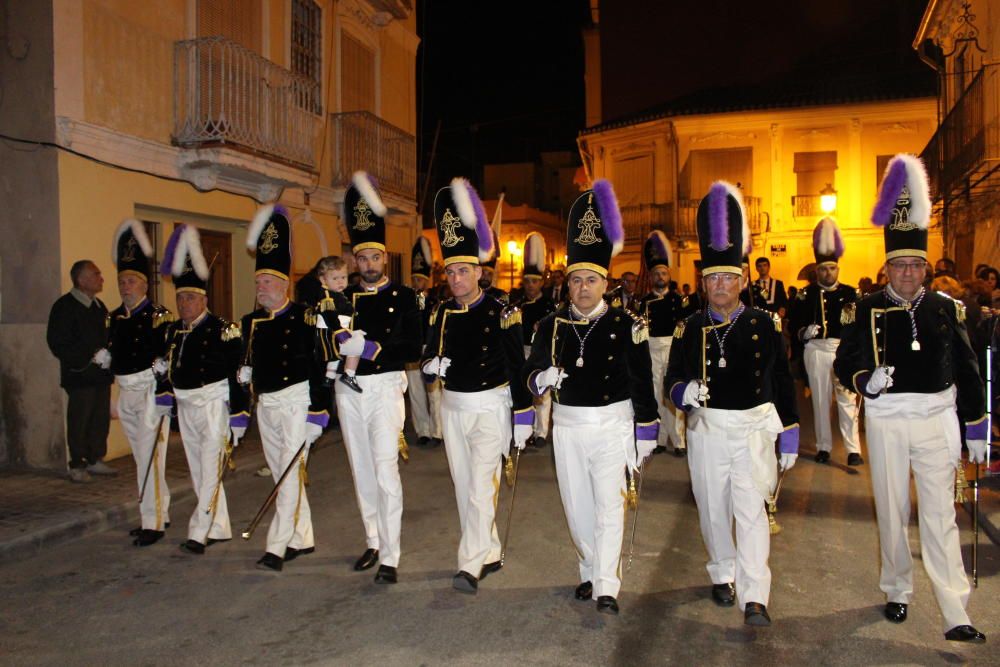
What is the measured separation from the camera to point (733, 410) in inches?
208

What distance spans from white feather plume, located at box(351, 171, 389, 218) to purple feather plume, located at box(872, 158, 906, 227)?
11.5 feet

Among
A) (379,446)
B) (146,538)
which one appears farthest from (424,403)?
(379,446)

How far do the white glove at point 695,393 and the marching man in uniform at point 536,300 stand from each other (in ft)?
19.6

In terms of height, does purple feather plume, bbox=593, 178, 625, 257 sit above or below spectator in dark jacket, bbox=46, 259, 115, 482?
above

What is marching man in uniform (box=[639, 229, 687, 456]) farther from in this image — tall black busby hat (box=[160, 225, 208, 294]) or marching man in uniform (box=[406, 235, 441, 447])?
tall black busby hat (box=[160, 225, 208, 294])

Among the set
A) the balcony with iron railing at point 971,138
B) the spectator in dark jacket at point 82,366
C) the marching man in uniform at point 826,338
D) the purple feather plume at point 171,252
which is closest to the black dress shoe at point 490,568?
the purple feather plume at point 171,252

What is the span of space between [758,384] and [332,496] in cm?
497

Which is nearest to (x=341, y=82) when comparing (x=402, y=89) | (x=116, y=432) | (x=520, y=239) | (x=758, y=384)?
(x=402, y=89)

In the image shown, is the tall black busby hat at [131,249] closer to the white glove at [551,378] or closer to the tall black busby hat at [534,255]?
the white glove at [551,378]


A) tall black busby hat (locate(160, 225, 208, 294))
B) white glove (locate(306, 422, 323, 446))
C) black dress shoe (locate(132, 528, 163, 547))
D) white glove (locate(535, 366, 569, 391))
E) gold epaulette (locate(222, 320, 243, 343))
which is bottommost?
black dress shoe (locate(132, 528, 163, 547))

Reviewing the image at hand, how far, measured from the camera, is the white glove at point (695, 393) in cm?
529

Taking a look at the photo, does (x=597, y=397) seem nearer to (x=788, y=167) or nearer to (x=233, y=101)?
(x=233, y=101)

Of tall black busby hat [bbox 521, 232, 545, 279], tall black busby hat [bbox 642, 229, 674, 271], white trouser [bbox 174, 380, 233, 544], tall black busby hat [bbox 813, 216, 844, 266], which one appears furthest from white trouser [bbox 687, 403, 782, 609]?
tall black busby hat [bbox 521, 232, 545, 279]

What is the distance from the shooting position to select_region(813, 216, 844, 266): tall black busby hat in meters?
9.91
